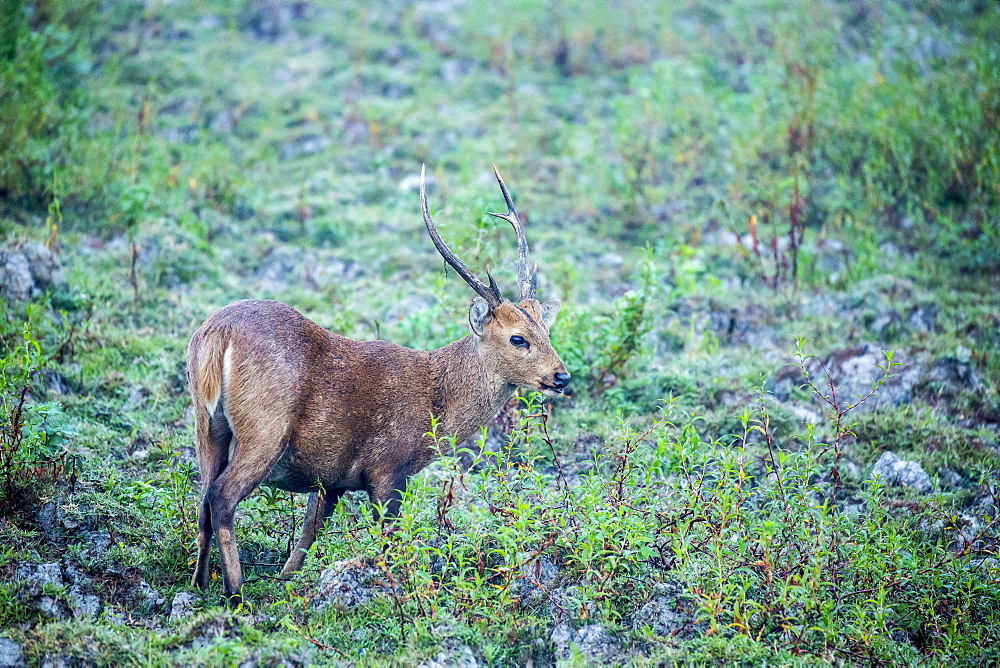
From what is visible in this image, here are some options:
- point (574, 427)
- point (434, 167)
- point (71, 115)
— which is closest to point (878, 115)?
point (434, 167)

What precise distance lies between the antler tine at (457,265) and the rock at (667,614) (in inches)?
91.0

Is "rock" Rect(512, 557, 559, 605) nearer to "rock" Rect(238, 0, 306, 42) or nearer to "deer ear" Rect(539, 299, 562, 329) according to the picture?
"deer ear" Rect(539, 299, 562, 329)

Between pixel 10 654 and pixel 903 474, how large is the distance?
5.86 m

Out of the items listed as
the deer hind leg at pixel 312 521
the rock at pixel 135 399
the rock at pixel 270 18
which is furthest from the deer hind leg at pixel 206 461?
the rock at pixel 270 18

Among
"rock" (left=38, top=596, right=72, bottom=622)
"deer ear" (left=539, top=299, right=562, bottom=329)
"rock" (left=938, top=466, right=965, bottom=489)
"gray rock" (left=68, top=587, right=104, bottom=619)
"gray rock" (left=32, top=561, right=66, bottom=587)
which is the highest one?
"deer ear" (left=539, top=299, right=562, bottom=329)

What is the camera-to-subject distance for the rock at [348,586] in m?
5.34

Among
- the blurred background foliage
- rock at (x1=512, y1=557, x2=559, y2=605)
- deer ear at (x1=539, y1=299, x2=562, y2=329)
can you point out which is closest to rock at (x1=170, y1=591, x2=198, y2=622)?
rock at (x1=512, y1=557, x2=559, y2=605)

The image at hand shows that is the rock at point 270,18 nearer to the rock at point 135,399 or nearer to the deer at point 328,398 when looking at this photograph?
the rock at point 135,399

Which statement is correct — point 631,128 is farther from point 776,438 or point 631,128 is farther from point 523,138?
point 776,438

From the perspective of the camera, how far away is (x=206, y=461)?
18.8 ft

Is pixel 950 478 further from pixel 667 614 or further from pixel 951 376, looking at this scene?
pixel 667 614

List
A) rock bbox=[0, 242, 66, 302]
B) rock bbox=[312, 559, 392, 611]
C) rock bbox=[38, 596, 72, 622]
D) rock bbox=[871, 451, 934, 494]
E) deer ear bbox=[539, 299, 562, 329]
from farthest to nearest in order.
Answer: rock bbox=[0, 242, 66, 302] < deer ear bbox=[539, 299, 562, 329] < rock bbox=[871, 451, 934, 494] < rock bbox=[312, 559, 392, 611] < rock bbox=[38, 596, 72, 622]

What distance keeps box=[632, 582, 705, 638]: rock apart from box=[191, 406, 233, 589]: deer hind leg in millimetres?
2533

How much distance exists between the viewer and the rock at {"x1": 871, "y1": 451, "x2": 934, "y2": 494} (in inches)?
268
